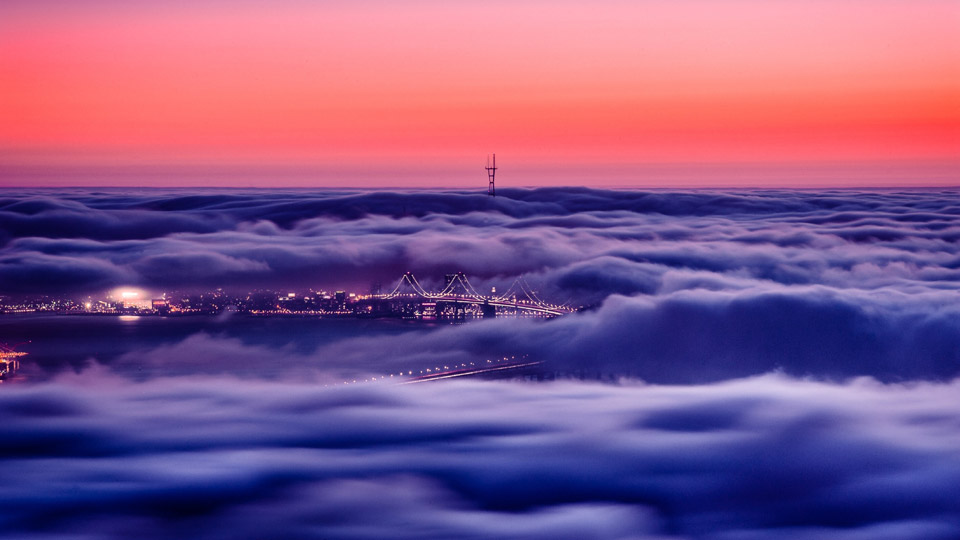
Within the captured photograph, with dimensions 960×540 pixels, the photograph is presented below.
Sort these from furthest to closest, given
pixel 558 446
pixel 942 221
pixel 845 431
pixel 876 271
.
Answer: pixel 942 221 → pixel 876 271 → pixel 845 431 → pixel 558 446

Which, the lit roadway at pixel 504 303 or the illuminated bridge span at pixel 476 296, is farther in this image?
the illuminated bridge span at pixel 476 296

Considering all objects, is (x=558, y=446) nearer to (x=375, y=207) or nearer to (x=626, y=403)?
(x=626, y=403)

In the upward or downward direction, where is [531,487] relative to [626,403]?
upward

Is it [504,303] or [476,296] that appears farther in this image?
[476,296]

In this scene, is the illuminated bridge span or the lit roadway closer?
the lit roadway

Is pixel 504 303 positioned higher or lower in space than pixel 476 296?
higher

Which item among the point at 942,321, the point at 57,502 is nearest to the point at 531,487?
the point at 57,502

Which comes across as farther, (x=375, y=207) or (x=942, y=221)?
(x=375, y=207)

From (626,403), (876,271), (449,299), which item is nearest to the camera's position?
(626,403)
